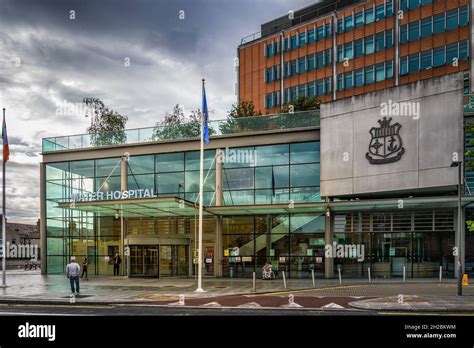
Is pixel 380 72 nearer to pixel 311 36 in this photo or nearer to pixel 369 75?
pixel 369 75

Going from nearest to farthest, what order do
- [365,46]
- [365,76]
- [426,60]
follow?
[426,60], [365,76], [365,46]

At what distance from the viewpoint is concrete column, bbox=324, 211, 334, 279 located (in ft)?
104

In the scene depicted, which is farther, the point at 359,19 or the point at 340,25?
the point at 340,25

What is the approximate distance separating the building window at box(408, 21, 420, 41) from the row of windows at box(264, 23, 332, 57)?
1294 centimetres

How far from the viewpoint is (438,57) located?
185 feet

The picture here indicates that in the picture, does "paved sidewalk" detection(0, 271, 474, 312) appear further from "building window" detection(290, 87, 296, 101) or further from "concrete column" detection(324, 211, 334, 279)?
"building window" detection(290, 87, 296, 101)

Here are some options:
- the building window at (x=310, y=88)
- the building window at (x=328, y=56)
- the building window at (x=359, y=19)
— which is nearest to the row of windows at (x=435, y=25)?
the building window at (x=359, y=19)

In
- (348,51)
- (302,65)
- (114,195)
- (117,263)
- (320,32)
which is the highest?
(320,32)

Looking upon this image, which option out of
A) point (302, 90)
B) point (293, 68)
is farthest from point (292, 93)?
point (293, 68)

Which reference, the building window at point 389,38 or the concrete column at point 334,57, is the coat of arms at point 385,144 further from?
the concrete column at point 334,57

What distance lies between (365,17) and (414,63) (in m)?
11.0

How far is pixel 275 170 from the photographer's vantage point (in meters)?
34.2
